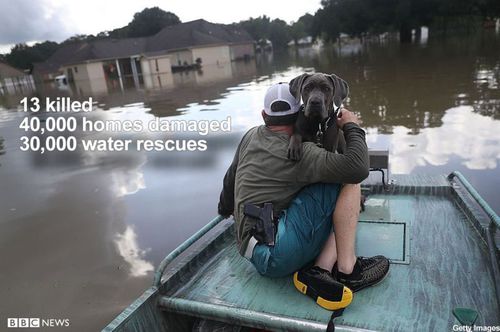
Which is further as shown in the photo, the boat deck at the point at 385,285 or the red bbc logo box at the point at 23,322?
the red bbc logo box at the point at 23,322

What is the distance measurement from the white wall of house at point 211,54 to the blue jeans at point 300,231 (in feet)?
154

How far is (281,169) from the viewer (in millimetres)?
2598

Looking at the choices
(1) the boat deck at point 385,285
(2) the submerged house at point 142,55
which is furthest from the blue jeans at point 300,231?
(2) the submerged house at point 142,55

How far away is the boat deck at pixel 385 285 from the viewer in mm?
2383

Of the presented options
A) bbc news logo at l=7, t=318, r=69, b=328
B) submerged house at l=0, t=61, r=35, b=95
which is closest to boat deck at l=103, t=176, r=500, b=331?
bbc news logo at l=7, t=318, r=69, b=328

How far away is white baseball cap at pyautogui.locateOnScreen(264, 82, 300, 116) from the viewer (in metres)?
2.74

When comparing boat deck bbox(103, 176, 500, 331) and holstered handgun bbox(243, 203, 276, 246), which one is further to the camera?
holstered handgun bbox(243, 203, 276, 246)

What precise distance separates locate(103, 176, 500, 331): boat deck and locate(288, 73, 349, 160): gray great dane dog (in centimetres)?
94

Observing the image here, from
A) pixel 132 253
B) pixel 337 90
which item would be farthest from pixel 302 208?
pixel 132 253

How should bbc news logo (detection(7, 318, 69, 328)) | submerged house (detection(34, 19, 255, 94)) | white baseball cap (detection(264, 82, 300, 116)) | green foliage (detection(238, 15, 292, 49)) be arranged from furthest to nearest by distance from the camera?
green foliage (detection(238, 15, 292, 49)) < submerged house (detection(34, 19, 255, 94)) < bbc news logo (detection(7, 318, 69, 328)) < white baseball cap (detection(264, 82, 300, 116))

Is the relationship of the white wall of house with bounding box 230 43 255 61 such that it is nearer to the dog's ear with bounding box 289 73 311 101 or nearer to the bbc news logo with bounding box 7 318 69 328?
the bbc news logo with bounding box 7 318 69 328

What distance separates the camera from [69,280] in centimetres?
440

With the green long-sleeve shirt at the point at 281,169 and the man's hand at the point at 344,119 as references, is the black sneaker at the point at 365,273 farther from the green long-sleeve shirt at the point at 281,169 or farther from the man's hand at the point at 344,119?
the man's hand at the point at 344,119

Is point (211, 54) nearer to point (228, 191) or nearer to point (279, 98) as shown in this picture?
point (228, 191)
